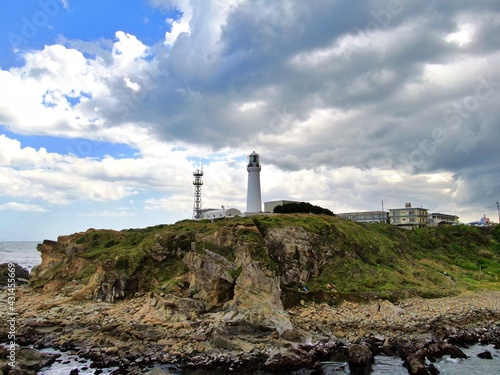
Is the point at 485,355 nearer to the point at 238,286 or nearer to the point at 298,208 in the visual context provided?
the point at 238,286

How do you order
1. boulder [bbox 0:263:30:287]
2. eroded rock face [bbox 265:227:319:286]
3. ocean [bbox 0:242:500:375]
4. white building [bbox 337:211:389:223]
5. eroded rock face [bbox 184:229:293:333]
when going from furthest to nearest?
white building [bbox 337:211:389:223] < boulder [bbox 0:263:30:287] < eroded rock face [bbox 265:227:319:286] < eroded rock face [bbox 184:229:293:333] < ocean [bbox 0:242:500:375]

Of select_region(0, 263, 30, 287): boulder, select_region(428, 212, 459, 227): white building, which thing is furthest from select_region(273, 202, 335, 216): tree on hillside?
select_region(428, 212, 459, 227): white building

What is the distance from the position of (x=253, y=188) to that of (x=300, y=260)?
88.9 feet

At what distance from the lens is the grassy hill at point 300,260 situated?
130 ft

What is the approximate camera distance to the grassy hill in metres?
39.6

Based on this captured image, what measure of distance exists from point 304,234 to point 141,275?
18726 mm

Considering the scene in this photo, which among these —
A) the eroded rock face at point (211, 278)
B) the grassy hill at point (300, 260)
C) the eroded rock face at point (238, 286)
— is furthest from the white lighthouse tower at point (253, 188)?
the eroded rock face at point (211, 278)

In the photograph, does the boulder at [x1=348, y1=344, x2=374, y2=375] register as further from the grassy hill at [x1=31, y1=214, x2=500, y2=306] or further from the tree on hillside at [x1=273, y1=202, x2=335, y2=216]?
the tree on hillside at [x1=273, y1=202, x2=335, y2=216]

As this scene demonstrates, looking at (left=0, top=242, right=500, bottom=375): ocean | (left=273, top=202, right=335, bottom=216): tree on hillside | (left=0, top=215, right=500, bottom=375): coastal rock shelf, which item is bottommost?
(left=0, top=242, right=500, bottom=375): ocean

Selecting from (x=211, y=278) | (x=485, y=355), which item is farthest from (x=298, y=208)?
(x=485, y=355)

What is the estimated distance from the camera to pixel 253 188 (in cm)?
6788

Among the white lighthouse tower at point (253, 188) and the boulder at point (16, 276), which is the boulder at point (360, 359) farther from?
the boulder at point (16, 276)

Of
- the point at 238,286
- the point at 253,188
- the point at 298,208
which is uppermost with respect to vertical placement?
the point at 253,188

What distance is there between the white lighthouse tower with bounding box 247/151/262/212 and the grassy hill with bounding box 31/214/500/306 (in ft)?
54.3
